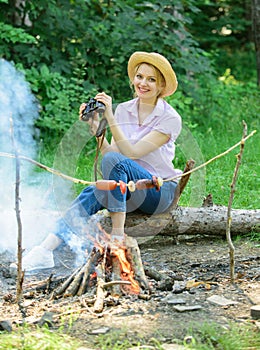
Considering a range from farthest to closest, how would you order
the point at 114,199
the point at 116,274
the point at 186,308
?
the point at 114,199 → the point at 116,274 → the point at 186,308

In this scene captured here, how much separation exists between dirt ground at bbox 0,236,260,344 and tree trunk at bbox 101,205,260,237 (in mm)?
226

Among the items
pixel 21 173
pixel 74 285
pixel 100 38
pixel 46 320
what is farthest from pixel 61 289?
pixel 100 38

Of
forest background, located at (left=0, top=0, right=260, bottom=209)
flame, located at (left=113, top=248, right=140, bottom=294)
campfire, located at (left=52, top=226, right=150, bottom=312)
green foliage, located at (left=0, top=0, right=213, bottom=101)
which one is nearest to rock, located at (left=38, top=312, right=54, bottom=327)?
campfire, located at (left=52, top=226, right=150, bottom=312)

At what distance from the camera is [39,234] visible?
5.14 metres

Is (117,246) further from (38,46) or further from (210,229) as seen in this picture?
(38,46)

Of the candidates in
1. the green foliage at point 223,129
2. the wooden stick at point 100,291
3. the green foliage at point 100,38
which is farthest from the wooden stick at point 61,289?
the green foliage at point 100,38

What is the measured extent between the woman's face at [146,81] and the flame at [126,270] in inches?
44.5

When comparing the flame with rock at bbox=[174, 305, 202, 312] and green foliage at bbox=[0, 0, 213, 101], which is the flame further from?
green foliage at bbox=[0, 0, 213, 101]

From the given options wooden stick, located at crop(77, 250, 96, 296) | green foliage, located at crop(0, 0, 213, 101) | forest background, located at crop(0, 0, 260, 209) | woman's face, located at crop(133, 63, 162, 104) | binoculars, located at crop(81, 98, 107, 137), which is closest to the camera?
wooden stick, located at crop(77, 250, 96, 296)

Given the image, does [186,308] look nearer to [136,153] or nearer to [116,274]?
[116,274]

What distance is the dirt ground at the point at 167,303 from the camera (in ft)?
10.0

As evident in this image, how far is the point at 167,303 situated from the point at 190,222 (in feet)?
4.94

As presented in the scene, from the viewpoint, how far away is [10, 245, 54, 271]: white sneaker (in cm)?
434

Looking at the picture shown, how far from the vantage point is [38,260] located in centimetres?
437
